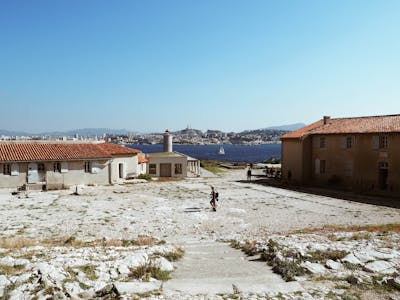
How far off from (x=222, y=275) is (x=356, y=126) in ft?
99.1

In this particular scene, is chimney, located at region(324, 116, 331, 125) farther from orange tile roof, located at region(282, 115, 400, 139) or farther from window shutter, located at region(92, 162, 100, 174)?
window shutter, located at region(92, 162, 100, 174)

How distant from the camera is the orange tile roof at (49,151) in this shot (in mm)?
33375

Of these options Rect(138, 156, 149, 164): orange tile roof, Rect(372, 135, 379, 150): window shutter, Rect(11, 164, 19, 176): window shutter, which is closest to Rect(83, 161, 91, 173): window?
Rect(11, 164, 19, 176): window shutter

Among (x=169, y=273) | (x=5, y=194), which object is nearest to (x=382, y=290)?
(x=169, y=273)

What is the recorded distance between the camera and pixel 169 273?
9.66 m

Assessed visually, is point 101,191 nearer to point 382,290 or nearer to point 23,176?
point 23,176

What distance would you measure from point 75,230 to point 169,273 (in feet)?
32.3

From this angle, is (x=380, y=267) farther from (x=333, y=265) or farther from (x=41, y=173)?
(x=41, y=173)

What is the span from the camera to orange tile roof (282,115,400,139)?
105 feet

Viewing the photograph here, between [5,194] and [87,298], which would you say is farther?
[5,194]

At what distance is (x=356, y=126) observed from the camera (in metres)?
35.4

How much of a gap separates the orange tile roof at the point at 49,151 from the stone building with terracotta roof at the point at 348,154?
66.6ft

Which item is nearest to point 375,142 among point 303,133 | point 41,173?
point 303,133

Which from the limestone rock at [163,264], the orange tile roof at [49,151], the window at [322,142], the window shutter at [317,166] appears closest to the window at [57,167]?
the orange tile roof at [49,151]
